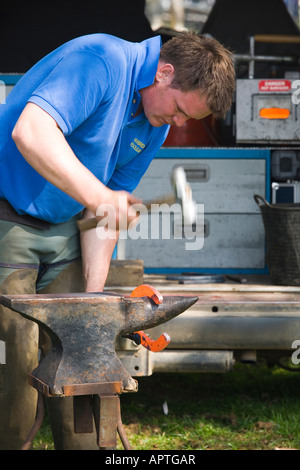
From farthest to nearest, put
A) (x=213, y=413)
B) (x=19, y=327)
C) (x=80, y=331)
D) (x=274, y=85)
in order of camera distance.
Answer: (x=274, y=85)
(x=213, y=413)
(x=19, y=327)
(x=80, y=331)

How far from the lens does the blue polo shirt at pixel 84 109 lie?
6.27ft

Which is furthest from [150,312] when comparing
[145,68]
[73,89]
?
[145,68]

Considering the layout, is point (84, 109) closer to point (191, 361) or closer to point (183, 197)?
point (183, 197)

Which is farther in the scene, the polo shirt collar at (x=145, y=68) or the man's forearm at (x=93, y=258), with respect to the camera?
the man's forearm at (x=93, y=258)

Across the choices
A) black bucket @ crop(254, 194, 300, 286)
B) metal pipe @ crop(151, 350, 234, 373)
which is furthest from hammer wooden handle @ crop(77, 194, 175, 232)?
black bucket @ crop(254, 194, 300, 286)

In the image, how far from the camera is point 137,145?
7.94 feet

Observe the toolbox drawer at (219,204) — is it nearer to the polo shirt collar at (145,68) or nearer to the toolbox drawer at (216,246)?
the toolbox drawer at (216,246)

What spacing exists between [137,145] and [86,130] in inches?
12.0

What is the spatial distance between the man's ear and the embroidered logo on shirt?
28 cm

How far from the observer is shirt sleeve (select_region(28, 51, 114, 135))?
1.86m

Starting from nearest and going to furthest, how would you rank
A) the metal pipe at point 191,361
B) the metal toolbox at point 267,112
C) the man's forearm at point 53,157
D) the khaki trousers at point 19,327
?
the man's forearm at point 53,157
the khaki trousers at point 19,327
the metal pipe at point 191,361
the metal toolbox at point 267,112

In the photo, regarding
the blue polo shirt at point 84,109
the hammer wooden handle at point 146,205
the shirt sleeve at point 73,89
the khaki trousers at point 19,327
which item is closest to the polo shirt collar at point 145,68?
the blue polo shirt at point 84,109

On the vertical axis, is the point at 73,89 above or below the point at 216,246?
above

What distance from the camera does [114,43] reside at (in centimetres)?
209
